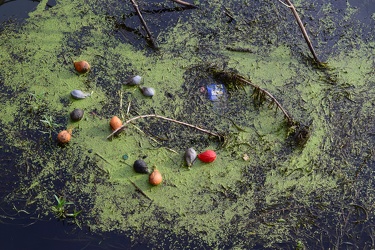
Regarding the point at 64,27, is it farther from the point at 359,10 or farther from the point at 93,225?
the point at 359,10

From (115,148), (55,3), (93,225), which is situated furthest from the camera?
(55,3)

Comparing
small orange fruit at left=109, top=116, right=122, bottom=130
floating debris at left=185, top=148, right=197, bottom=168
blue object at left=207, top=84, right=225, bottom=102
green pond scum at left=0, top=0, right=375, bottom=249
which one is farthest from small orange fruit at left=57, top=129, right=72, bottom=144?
blue object at left=207, top=84, right=225, bottom=102

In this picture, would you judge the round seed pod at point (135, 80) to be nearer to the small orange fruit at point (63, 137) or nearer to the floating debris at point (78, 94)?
the floating debris at point (78, 94)

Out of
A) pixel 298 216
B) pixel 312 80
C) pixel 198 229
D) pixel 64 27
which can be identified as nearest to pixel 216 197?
pixel 198 229

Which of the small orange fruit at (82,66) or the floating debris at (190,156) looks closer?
the floating debris at (190,156)

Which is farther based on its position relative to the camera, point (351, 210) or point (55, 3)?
point (55, 3)

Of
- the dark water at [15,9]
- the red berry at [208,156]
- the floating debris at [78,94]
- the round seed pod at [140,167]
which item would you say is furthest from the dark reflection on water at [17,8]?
the red berry at [208,156]

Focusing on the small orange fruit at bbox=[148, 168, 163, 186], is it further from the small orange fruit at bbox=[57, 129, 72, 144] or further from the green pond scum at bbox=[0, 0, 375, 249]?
the small orange fruit at bbox=[57, 129, 72, 144]
